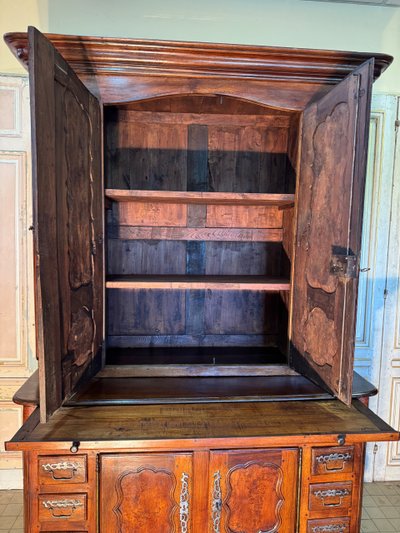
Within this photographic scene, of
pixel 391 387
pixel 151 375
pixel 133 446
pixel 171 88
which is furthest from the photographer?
pixel 391 387

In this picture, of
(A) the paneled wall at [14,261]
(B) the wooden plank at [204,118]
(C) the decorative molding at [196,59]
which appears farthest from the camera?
(A) the paneled wall at [14,261]

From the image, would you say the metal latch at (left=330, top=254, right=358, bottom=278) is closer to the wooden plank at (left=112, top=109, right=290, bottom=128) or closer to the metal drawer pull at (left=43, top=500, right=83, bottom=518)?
the wooden plank at (left=112, top=109, right=290, bottom=128)

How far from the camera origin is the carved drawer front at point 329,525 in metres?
1.27

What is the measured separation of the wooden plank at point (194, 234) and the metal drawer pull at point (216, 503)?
1100 mm

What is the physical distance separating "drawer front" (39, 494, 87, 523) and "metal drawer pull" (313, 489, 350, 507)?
80 cm

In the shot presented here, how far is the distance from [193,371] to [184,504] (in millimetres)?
512

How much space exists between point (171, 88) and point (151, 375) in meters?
1.21

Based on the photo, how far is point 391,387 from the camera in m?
2.20

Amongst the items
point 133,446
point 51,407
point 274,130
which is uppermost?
point 274,130

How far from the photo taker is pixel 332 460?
1.26 metres

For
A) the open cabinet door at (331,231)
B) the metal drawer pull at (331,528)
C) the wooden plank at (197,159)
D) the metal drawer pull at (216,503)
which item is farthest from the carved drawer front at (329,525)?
the wooden plank at (197,159)

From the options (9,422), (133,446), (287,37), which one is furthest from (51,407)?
(287,37)

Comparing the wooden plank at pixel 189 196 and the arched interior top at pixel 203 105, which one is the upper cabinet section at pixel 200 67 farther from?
the wooden plank at pixel 189 196

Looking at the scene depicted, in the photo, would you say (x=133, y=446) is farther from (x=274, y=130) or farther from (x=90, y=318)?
(x=274, y=130)
